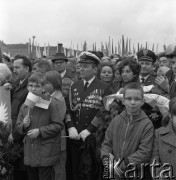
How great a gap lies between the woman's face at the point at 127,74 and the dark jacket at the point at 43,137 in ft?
3.28

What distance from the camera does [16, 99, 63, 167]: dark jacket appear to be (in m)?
3.62

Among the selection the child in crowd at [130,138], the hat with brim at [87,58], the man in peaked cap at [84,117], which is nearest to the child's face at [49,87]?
the man in peaked cap at [84,117]

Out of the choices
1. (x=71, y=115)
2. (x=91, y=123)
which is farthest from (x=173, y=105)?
(x=71, y=115)

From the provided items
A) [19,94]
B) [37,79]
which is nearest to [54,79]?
[37,79]

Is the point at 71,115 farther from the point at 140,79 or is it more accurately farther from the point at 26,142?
the point at 140,79

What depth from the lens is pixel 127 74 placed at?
3.91 meters

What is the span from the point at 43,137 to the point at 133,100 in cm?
123

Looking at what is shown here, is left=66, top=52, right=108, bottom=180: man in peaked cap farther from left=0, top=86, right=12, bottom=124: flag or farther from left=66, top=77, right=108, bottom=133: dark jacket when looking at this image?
left=0, top=86, right=12, bottom=124: flag

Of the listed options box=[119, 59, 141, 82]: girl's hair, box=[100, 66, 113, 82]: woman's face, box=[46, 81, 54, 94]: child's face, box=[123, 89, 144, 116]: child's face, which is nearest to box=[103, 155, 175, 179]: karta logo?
box=[123, 89, 144, 116]: child's face

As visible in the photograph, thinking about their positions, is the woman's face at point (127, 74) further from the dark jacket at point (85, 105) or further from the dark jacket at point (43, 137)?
the dark jacket at point (43, 137)

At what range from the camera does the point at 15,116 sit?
434cm

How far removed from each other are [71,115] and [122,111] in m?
1.01

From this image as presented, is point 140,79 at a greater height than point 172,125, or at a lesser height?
greater

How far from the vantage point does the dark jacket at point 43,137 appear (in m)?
3.62
